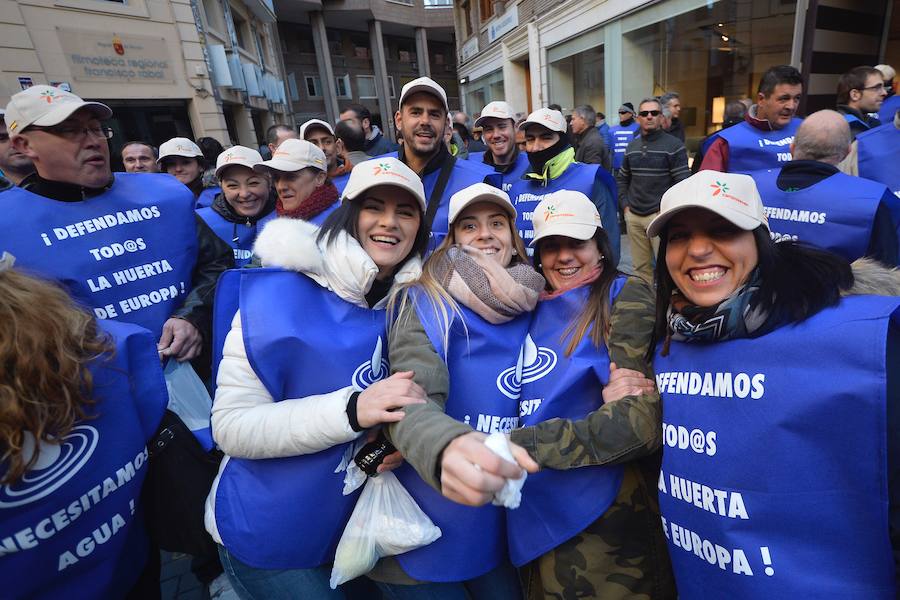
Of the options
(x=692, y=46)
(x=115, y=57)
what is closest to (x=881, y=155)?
(x=692, y=46)

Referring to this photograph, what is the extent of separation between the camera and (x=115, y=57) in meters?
10.9

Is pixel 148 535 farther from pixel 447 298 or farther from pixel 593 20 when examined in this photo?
pixel 593 20

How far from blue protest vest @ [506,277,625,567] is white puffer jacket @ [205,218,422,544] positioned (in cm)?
64

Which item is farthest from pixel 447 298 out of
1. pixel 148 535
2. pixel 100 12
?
pixel 100 12

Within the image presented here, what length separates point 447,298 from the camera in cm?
166

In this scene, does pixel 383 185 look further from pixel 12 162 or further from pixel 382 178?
pixel 12 162

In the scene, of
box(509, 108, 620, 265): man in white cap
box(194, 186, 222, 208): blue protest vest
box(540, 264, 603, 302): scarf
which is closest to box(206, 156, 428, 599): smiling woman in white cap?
box(540, 264, 603, 302): scarf

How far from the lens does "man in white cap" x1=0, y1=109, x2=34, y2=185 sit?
324 centimetres

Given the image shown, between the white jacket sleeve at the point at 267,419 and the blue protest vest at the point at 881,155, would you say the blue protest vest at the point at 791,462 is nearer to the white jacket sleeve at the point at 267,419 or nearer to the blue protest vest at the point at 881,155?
the white jacket sleeve at the point at 267,419

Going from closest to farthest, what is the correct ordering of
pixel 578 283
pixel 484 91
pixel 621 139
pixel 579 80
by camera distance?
pixel 578 283 < pixel 621 139 < pixel 579 80 < pixel 484 91

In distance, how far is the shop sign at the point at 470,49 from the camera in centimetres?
2211

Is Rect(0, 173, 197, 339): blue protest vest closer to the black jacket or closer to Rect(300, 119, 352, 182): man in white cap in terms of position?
Rect(300, 119, 352, 182): man in white cap

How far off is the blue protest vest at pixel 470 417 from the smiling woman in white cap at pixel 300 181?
1883mm

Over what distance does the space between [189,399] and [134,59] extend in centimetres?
1322
